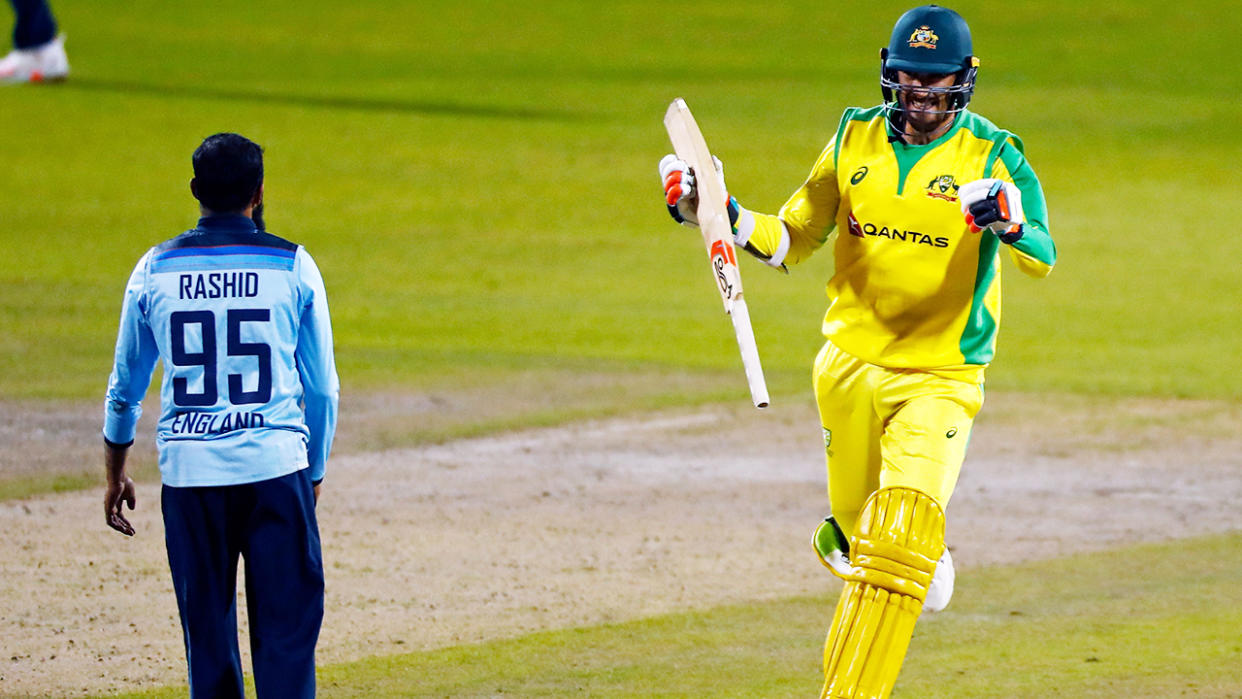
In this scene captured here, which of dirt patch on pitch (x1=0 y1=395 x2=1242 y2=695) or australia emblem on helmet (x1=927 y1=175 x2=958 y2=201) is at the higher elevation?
australia emblem on helmet (x1=927 y1=175 x2=958 y2=201)

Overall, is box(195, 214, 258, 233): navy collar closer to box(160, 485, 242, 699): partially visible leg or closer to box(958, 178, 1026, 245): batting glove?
box(160, 485, 242, 699): partially visible leg

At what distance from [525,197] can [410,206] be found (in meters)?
1.26

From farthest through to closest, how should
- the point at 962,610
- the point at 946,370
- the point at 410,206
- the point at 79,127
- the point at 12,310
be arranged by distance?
1. the point at 79,127
2. the point at 410,206
3. the point at 12,310
4. the point at 962,610
5. the point at 946,370

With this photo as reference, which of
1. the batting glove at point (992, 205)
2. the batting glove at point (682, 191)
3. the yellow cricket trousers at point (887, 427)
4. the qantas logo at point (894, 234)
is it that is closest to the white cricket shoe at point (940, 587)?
the yellow cricket trousers at point (887, 427)

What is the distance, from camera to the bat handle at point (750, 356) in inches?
250

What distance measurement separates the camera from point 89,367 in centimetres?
1302

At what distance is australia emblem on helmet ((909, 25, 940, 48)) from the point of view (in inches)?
252

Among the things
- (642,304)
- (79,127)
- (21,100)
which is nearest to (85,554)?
(642,304)

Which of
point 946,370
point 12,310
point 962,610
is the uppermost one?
point 946,370

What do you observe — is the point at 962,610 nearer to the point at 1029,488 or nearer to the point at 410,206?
the point at 1029,488

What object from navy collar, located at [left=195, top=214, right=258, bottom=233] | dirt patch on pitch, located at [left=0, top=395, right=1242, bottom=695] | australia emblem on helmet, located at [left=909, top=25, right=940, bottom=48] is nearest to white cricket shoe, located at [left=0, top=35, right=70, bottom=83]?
dirt patch on pitch, located at [left=0, top=395, right=1242, bottom=695]

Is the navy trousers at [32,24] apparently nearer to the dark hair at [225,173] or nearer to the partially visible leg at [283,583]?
→ the dark hair at [225,173]

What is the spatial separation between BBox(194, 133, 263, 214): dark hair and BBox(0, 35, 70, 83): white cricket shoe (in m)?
21.1

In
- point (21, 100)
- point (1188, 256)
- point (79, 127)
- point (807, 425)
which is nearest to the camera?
point (807, 425)
